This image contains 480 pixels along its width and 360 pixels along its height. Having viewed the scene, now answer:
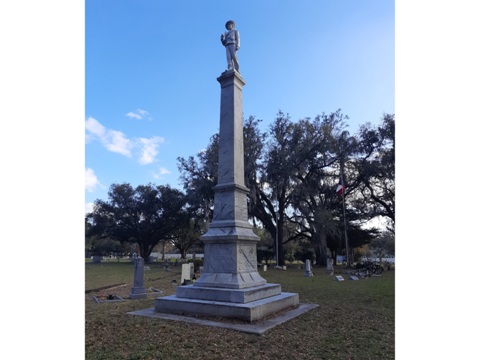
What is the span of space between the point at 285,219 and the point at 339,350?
76.1 ft

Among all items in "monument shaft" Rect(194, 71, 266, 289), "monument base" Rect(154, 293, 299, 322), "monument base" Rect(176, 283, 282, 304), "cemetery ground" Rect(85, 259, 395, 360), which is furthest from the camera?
"monument shaft" Rect(194, 71, 266, 289)

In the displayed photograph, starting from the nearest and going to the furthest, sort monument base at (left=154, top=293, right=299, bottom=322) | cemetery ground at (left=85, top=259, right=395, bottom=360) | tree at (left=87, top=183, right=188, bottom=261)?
1. cemetery ground at (left=85, top=259, right=395, bottom=360)
2. monument base at (left=154, top=293, right=299, bottom=322)
3. tree at (left=87, top=183, right=188, bottom=261)

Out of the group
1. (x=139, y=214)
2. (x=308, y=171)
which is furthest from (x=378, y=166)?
(x=139, y=214)

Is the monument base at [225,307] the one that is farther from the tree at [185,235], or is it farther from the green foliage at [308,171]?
the tree at [185,235]

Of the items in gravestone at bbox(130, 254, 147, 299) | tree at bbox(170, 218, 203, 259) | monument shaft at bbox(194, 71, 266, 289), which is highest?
monument shaft at bbox(194, 71, 266, 289)

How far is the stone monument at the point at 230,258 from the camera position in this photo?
627 centimetres

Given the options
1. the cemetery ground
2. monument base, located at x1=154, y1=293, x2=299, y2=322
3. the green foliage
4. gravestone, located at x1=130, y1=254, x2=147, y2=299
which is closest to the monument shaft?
monument base, located at x1=154, y1=293, x2=299, y2=322

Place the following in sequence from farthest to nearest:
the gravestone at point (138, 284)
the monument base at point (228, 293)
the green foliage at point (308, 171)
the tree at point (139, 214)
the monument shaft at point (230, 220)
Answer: the tree at point (139, 214) → the green foliage at point (308, 171) → the gravestone at point (138, 284) → the monument shaft at point (230, 220) → the monument base at point (228, 293)

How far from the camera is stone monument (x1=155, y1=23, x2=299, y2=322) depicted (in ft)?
20.6

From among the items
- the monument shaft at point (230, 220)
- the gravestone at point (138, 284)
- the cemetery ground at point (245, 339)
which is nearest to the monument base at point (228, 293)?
the monument shaft at point (230, 220)

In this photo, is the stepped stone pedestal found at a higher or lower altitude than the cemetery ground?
higher

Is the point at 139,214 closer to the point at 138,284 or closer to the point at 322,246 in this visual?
the point at 322,246

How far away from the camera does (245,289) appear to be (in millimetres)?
6531

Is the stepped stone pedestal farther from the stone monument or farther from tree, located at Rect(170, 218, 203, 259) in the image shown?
tree, located at Rect(170, 218, 203, 259)
